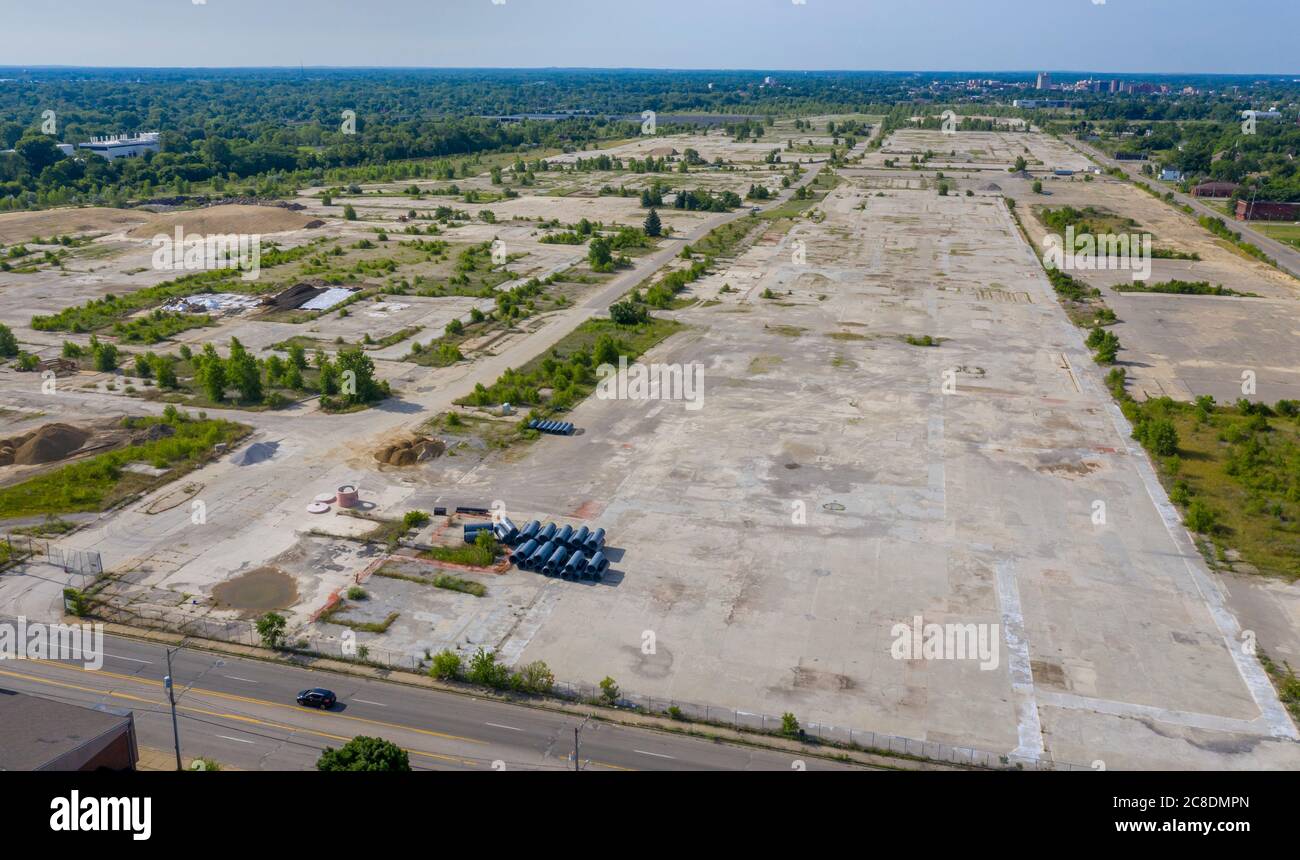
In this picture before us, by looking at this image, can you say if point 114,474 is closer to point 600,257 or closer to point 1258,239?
point 600,257

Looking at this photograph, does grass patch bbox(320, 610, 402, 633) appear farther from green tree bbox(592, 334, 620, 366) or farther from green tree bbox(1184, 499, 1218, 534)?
green tree bbox(1184, 499, 1218, 534)

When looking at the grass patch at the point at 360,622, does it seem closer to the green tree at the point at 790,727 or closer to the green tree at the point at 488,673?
the green tree at the point at 488,673

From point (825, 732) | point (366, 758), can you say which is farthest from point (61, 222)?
point (825, 732)

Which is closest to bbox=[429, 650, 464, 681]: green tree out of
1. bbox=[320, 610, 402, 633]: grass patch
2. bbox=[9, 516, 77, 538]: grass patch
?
bbox=[320, 610, 402, 633]: grass patch

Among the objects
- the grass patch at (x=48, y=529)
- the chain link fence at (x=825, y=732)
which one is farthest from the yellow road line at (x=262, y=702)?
the grass patch at (x=48, y=529)

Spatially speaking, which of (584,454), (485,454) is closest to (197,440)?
(485,454)
